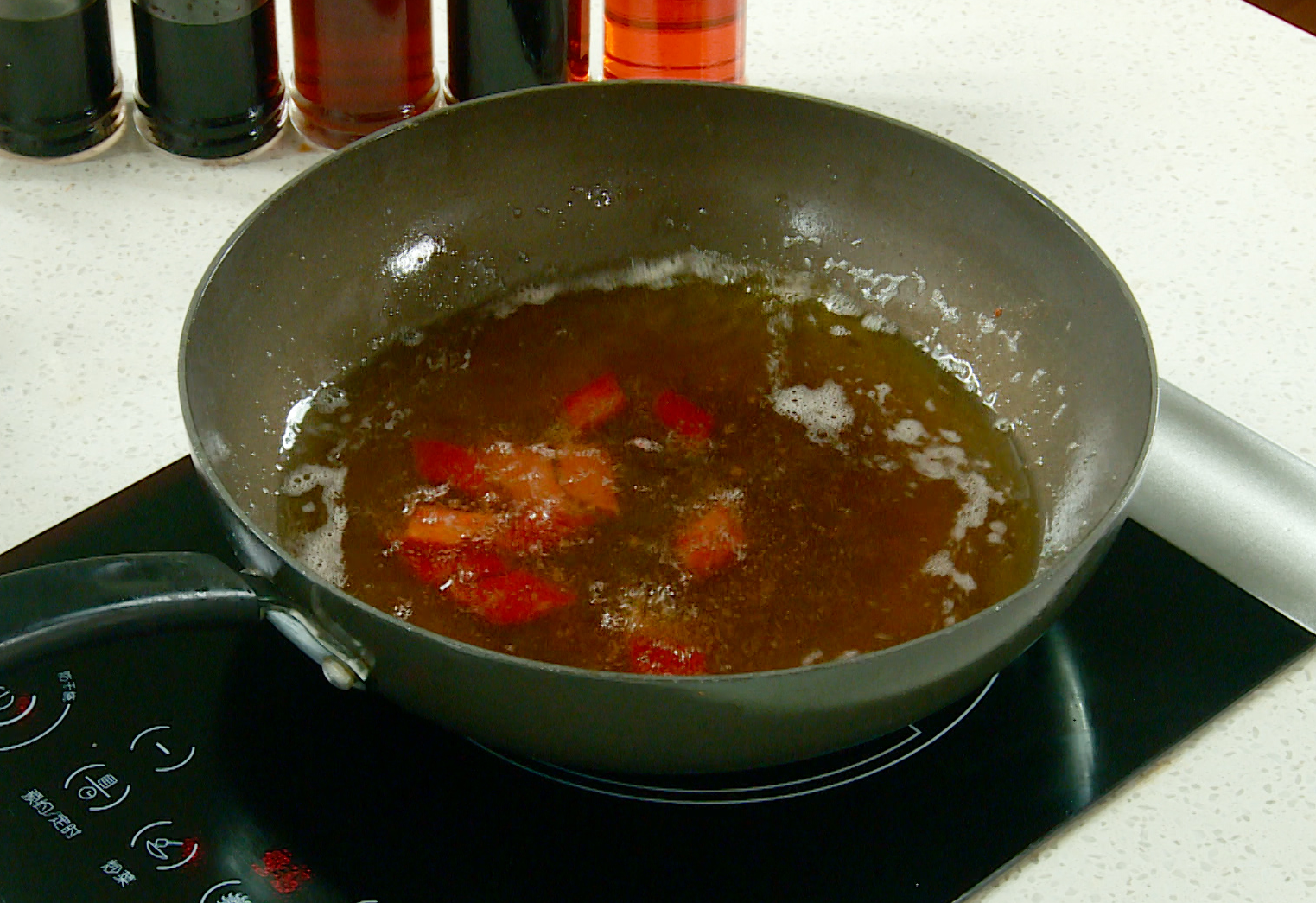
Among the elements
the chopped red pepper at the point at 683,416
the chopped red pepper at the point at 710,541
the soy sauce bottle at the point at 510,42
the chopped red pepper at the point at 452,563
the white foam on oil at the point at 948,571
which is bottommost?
the white foam on oil at the point at 948,571

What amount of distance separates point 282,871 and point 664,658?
0.62 feet

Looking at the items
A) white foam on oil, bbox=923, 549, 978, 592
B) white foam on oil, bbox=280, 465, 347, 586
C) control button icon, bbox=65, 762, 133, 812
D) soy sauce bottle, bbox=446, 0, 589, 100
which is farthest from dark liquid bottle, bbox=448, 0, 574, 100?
control button icon, bbox=65, 762, 133, 812

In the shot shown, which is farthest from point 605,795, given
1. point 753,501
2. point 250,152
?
point 250,152

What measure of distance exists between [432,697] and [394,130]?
1.31 ft

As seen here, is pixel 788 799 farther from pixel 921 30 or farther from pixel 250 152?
pixel 921 30

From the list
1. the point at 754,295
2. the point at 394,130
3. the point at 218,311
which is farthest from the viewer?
the point at 754,295

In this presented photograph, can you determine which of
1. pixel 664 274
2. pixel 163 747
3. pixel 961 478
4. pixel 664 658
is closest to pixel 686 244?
pixel 664 274

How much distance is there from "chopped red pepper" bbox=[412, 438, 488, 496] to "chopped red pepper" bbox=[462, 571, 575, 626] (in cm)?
7

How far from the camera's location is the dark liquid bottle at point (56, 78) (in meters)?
0.92

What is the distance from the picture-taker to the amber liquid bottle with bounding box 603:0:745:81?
99cm

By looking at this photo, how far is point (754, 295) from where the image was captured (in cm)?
95

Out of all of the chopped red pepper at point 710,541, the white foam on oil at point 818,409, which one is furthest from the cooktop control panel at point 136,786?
the white foam on oil at point 818,409

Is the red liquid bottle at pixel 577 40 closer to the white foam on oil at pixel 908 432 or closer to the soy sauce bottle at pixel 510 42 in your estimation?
the soy sauce bottle at pixel 510 42

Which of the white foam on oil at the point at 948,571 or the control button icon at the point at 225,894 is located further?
the white foam on oil at the point at 948,571
